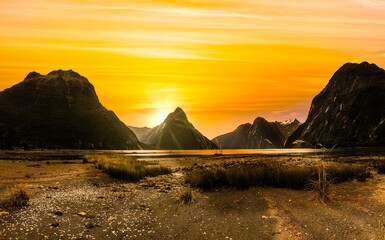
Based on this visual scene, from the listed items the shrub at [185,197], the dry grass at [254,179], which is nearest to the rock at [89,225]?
the shrub at [185,197]

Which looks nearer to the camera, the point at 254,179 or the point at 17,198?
the point at 17,198

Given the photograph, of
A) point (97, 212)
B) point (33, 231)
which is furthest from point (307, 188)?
point (33, 231)

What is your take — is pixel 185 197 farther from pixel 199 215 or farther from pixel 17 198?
pixel 17 198

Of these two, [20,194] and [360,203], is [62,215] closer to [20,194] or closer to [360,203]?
[20,194]

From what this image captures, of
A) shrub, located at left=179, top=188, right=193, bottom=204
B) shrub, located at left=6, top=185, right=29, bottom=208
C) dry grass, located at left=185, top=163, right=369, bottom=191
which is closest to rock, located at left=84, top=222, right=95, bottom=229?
shrub, located at left=6, top=185, right=29, bottom=208

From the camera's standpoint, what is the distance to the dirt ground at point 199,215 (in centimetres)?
1262

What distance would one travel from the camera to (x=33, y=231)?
12359 millimetres

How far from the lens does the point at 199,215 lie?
596 inches

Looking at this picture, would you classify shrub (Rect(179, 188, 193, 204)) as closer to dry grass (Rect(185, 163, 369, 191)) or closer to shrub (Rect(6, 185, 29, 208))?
dry grass (Rect(185, 163, 369, 191))

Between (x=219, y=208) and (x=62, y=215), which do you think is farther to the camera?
(x=219, y=208)

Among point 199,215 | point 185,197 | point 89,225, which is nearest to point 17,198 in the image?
point 89,225

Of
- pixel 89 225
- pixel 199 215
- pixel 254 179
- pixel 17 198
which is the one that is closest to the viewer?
pixel 89 225

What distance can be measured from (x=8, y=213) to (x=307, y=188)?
15.4 meters

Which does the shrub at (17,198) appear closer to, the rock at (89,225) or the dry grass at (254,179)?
the rock at (89,225)
